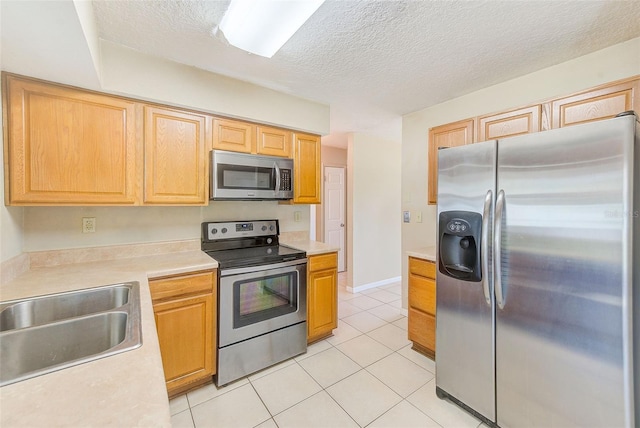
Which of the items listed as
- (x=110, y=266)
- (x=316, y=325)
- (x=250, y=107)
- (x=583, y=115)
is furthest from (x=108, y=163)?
(x=583, y=115)

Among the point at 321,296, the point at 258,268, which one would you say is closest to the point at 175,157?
the point at 258,268

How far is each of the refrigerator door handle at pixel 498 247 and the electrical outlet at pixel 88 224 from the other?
2.63m

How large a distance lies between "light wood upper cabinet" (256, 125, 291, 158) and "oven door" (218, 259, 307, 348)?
3.34 ft

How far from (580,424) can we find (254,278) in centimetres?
193

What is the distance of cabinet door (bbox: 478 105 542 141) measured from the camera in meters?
1.87

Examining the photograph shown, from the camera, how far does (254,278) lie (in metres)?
1.98

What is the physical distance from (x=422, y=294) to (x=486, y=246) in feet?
3.10

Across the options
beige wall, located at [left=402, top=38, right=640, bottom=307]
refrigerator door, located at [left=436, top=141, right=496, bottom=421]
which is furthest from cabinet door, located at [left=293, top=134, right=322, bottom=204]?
refrigerator door, located at [left=436, top=141, right=496, bottom=421]

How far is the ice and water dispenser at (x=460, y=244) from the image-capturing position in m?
1.55

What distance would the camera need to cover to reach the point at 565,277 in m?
1.26

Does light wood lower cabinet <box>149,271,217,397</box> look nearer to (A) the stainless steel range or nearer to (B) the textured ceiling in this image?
(A) the stainless steel range

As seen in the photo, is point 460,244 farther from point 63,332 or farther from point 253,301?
point 63,332

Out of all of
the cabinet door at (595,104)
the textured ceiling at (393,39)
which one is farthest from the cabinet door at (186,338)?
the cabinet door at (595,104)

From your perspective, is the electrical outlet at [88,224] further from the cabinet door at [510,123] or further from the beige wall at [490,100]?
the cabinet door at [510,123]
